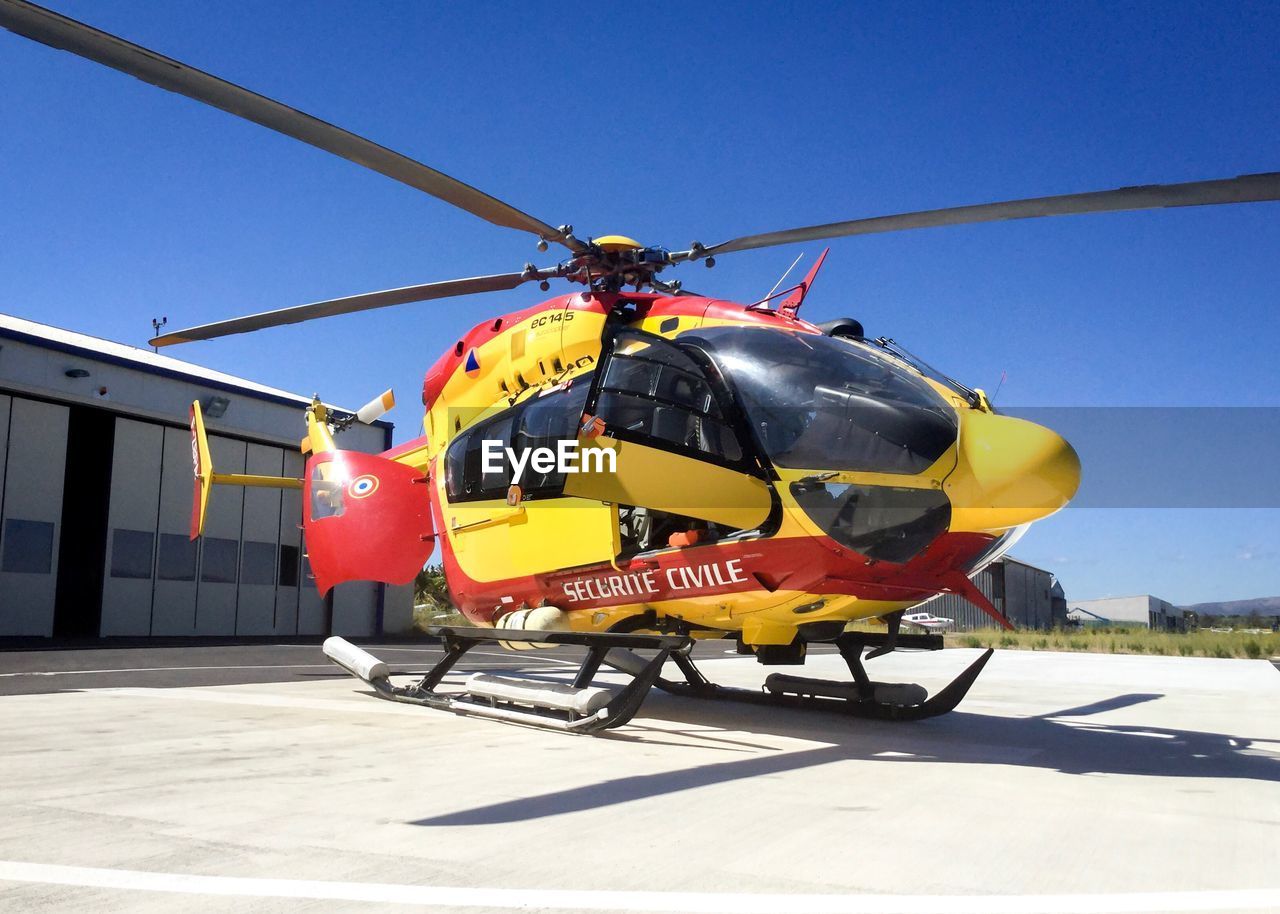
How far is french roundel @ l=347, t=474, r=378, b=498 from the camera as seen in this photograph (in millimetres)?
11031

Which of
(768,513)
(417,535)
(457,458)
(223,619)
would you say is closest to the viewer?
(768,513)

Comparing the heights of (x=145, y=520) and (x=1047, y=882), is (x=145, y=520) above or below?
above

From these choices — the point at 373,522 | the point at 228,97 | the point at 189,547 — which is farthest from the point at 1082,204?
the point at 189,547

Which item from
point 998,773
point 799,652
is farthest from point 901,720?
point 998,773

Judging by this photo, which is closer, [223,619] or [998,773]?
[998,773]

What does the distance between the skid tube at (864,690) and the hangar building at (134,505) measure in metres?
17.2

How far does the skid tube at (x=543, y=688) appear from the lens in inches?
302

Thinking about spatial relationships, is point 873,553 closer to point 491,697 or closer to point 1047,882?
point 1047,882

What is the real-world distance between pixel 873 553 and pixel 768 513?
0.85 metres

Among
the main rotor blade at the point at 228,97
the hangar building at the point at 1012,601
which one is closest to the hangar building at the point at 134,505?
the main rotor blade at the point at 228,97

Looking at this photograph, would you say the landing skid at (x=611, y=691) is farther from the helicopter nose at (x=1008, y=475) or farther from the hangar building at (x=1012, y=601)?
the hangar building at (x=1012, y=601)

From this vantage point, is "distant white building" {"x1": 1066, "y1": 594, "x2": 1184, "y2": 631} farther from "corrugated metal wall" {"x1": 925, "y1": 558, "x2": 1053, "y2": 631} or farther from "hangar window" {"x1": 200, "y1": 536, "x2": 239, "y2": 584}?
"hangar window" {"x1": 200, "y1": 536, "x2": 239, "y2": 584}

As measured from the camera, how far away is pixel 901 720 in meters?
9.04

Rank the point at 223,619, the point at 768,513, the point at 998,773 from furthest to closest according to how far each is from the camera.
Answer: the point at 223,619 < the point at 768,513 < the point at 998,773
